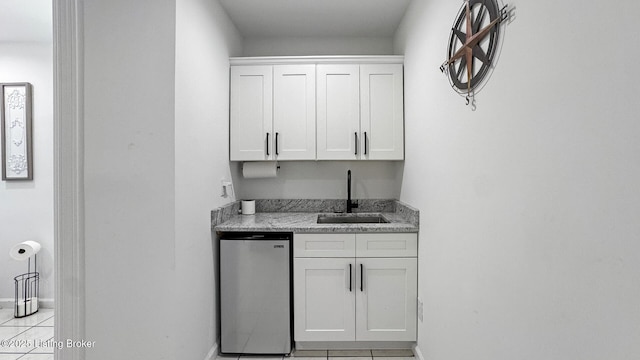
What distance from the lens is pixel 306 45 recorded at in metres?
2.90

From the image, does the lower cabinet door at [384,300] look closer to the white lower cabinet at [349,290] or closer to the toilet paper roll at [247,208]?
the white lower cabinet at [349,290]

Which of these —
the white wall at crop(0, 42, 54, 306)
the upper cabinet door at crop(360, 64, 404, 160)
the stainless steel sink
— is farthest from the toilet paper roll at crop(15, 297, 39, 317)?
the upper cabinet door at crop(360, 64, 404, 160)

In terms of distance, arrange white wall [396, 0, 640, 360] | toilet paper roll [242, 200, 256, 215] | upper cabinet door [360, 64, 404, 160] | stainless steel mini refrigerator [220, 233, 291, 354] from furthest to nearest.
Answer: toilet paper roll [242, 200, 256, 215], upper cabinet door [360, 64, 404, 160], stainless steel mini refrigerator [220, 233, 291, 354], white wall [396, 0, 640, 360]

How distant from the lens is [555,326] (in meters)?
0.81

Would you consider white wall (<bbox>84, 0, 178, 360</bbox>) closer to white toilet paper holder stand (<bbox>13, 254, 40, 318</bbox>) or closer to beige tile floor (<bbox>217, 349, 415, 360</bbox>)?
beige tile floor (<bbox>217, 349, 415, 360</bbox>)

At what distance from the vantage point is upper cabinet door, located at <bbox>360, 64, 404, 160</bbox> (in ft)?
8.21

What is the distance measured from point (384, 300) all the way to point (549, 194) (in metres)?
1.57

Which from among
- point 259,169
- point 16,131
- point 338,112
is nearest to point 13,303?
point 16,131

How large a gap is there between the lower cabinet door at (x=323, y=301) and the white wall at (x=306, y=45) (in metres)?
2.03

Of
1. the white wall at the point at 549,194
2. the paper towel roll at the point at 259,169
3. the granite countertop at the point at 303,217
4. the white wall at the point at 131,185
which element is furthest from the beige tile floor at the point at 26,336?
the white wall at the point at 549,194

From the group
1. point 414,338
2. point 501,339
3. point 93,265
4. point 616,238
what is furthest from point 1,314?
point 616,238

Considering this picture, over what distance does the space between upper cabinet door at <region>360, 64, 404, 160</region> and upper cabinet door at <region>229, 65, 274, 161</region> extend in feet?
2.68

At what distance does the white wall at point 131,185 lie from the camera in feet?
5.11

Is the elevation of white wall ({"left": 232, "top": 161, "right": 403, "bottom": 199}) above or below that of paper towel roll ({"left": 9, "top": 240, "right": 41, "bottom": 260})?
above
